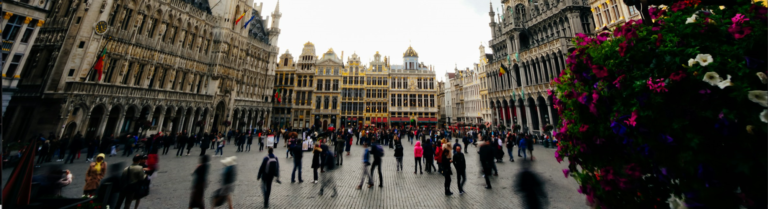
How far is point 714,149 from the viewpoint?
262 centimetres

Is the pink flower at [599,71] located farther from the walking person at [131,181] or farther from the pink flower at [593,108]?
the walking person at [131,181]

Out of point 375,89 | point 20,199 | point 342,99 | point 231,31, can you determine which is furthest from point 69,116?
point 375,89

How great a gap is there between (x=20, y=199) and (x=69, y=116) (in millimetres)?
18628

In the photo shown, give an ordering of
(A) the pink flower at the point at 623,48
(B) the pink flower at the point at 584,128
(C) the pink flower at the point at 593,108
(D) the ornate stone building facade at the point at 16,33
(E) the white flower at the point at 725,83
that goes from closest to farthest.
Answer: (E) the white flower at the point at 725,83 → (A) the pink flower at the point at 623,48 → (C) the pink flower at the point at 593,108 → (B) the pink flower at the point at 584,128 → (D) the ornate stone building facade at the point at 16,33

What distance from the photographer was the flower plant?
8.07 ft

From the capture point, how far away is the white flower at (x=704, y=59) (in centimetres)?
260

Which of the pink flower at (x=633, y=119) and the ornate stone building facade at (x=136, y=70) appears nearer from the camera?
the pink flower at (x=633, y=119)

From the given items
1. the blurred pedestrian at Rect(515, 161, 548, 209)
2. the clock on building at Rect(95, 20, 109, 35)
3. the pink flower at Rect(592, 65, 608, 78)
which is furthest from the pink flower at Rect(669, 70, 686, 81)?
the clock on building at Rect(95, 20, 109, 35)

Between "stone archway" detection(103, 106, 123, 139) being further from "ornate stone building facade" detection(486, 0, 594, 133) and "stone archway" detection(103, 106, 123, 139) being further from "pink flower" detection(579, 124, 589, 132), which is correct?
"ornate stone building facade" detection(486, 0, 594, 133)

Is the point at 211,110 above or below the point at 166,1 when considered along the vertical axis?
below

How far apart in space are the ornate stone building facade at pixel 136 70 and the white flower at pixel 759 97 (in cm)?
2599

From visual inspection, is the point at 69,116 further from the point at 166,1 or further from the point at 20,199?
the point at 20,199

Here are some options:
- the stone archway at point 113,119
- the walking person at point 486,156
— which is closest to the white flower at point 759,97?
the walking person at point 486,156

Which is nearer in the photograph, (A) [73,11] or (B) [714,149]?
(B) [714,149]
